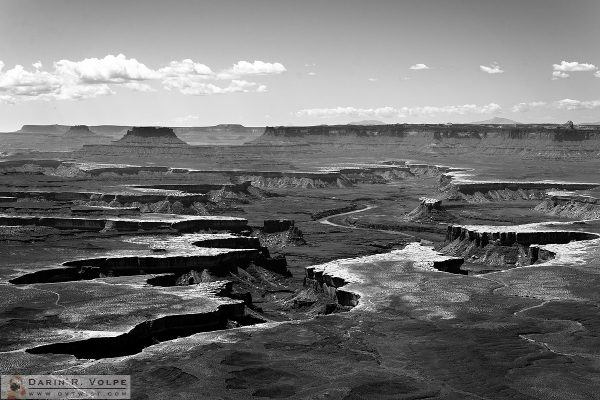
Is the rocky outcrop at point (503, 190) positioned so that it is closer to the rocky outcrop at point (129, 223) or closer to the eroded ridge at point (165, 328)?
the rocky outcrop at point (129, 223)

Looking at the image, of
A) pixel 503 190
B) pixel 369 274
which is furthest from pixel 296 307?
pixel 503 190

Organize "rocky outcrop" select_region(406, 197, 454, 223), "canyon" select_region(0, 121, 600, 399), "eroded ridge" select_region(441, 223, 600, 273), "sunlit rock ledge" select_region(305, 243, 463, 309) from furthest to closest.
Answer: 1. "rocky outcrop" select_region(406, 197, 454, 223)
2. "eroded ridge" select_region(441, 223, 600, 273)
3. "sunlit rock ledge" select_region(305, 243, 463, 309)
4. "canyon" select_region(0, 121, 600, 399)

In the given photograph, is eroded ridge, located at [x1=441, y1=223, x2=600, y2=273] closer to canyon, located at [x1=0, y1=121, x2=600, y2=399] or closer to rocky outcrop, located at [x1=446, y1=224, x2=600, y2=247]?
rocky outcrop, located at [x1=446, y1=224, x2=600, y2=247]

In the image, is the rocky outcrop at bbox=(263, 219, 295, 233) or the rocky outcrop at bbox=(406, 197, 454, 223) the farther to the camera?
the rocky outcrop at bbox=(406, 197, 454, 223)

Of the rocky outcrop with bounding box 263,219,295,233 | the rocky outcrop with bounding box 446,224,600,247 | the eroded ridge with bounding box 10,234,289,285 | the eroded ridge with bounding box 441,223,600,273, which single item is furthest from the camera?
the rocky outcrop with bounding box 263,219,295,233

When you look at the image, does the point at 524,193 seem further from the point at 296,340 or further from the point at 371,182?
the point at 296,340

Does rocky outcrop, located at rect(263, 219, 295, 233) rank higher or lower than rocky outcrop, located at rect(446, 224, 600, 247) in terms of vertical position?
lower

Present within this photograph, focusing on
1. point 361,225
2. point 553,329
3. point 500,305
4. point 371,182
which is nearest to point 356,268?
point 500,305

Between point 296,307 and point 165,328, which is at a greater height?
point 165,328

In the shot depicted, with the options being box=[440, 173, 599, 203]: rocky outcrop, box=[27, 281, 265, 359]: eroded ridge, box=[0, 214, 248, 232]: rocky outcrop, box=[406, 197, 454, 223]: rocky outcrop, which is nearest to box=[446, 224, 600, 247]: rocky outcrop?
box=[0, 214, 248, 232]: rocky outcrop

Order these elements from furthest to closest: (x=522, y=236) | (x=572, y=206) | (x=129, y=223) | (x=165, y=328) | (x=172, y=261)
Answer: (x=572, y=206) → (x=129, y=223) → (x=522, y=236) → (x=172, y=261) → (x=165, y=328)

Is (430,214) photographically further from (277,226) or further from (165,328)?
(165,328)
